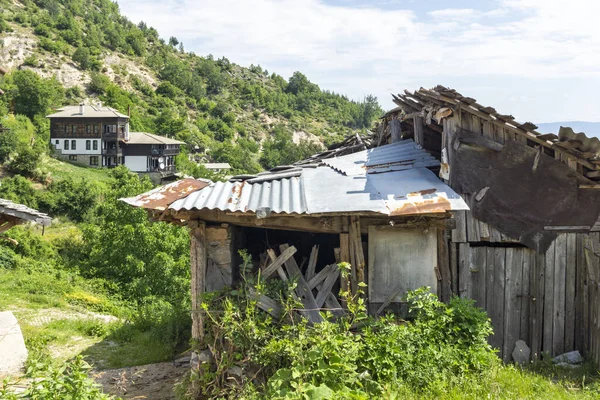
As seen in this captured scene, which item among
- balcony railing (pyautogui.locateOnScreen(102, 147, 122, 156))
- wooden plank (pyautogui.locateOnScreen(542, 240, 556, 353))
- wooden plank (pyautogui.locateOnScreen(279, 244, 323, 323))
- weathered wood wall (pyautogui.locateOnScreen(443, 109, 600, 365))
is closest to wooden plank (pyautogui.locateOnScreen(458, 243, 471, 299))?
weathered wood wall (pyautogui.locateOnScreen(443, 109, 600, 365))

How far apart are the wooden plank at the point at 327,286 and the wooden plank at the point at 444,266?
56.8 inches

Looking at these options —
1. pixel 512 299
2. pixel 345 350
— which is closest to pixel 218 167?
pixel 512 299

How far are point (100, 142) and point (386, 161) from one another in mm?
53732

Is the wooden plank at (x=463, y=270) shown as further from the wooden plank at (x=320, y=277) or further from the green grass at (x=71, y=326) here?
the green grass at (x=71, y=326)

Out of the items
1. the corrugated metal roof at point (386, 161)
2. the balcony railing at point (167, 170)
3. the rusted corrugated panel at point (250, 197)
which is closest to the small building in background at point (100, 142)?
the balcony railing at point (167, 170)

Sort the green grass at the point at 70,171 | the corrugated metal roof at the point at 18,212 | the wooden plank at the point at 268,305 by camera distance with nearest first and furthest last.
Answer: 1. the wooden plank at the point at 268,305
2. the corrugated metal roof at the point at 18,212
3. the green grass at the point at 70,171

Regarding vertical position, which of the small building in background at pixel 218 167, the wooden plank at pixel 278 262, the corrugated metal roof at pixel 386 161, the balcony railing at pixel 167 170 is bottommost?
the wooden plank at pixel 278 262

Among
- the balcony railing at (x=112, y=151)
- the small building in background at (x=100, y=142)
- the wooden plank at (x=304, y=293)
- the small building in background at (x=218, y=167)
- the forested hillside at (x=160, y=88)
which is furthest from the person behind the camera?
the forested hillside at (x=160, y=88)

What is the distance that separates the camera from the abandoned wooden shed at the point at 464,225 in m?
6.77

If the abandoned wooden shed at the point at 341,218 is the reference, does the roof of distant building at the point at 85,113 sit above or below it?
above

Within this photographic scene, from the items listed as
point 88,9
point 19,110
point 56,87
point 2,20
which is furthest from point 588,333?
point 88,9

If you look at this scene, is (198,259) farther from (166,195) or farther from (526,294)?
(526,294)

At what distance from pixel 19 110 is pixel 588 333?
6620 centimetres

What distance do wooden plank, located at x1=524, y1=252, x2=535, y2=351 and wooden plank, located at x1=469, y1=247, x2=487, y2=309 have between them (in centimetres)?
53
